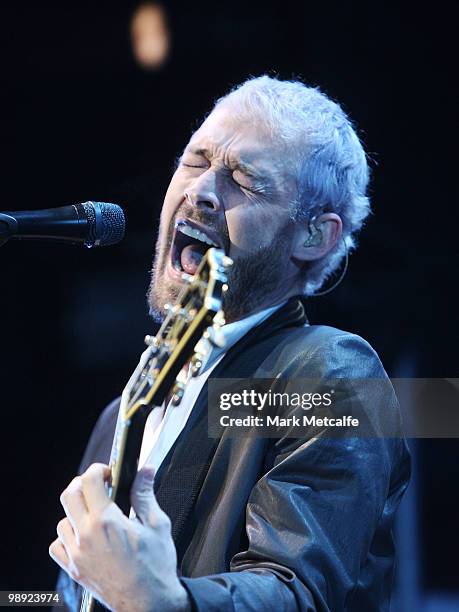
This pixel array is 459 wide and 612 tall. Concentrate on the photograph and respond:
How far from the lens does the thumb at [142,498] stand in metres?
1.13

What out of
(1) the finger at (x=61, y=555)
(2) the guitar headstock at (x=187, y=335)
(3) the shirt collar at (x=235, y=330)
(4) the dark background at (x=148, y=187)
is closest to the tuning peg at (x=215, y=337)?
(2) the guitar headstock at (x=187, y=335)

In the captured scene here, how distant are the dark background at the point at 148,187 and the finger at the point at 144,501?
3.74 feet

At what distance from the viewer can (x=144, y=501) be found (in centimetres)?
113

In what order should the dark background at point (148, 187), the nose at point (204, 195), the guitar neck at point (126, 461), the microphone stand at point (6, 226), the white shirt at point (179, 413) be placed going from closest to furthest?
1. the guitar neck at point (126, 461)
2. the microphone stand at point (6, 226)
3. the white shirt at point (179, 413)
4. the nose at point (204, 195)
5. the dark background at point (148, 187)

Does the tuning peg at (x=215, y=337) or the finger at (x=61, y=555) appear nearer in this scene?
the tuning peg at (x=215, y=337)

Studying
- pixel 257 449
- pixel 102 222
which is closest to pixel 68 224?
pixel 102 222

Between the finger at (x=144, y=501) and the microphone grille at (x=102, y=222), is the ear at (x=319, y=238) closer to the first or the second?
the microphone grille at (x=102, y=222)

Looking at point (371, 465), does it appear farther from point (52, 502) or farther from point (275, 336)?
point (52, 502)

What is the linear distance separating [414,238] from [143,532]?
1.30 metres

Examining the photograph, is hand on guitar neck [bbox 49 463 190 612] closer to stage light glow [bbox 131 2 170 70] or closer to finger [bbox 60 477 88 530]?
finger [bbox 60 477 88 530]

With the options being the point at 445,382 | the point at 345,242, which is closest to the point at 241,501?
the point at 345,242

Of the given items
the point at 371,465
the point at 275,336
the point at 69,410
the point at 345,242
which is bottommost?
the point at 69,410

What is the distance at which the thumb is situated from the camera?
3.71ft

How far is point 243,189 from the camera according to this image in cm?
167
